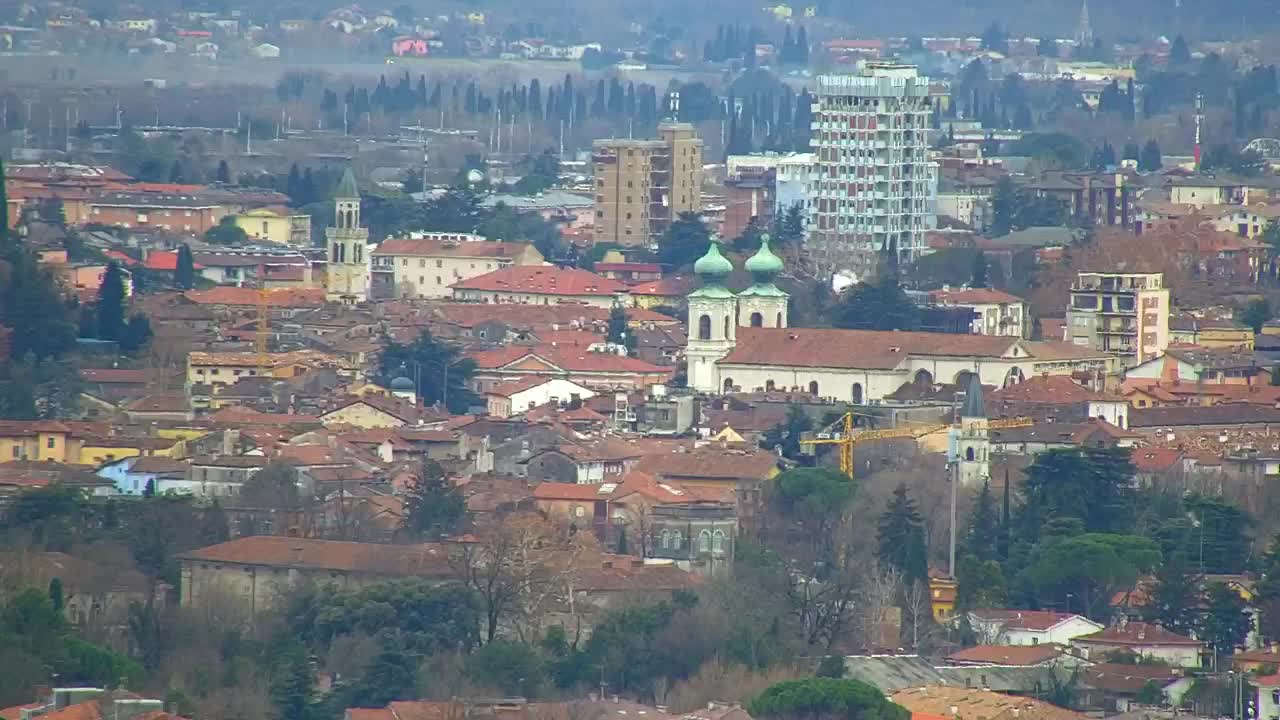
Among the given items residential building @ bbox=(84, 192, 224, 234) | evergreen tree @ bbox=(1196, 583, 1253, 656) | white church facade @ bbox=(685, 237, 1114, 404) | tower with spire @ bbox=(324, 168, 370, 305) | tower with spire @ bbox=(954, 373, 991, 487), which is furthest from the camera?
residential building @ bbox=(84, 192, 224, 234)

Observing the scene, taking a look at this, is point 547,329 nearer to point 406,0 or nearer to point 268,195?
point 268,195

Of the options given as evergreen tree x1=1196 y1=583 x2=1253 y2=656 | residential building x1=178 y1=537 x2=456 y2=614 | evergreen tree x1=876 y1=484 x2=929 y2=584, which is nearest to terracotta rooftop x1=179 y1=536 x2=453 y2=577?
residential building x1=178 y1=537 x2=456 y2=614

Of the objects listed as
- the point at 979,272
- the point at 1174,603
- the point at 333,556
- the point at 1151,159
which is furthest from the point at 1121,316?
the point at 1151,159

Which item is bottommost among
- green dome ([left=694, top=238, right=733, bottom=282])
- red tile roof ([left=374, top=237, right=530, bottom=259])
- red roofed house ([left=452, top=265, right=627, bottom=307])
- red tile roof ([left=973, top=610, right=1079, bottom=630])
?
red tile roof ([left=973, top=610, right=1079, bottom=630])

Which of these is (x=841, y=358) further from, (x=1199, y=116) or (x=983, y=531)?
(x=1199, y=116)

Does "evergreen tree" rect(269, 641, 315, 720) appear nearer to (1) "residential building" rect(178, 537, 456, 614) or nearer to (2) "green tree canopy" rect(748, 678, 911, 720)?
(2) "green tree canopy" rect(748, 678, 911, 720)

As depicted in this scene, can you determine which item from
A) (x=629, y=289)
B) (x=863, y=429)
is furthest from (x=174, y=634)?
(x=629, y=289)
